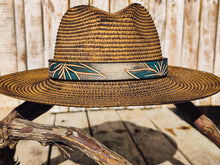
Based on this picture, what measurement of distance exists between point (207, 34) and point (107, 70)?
1.96 m

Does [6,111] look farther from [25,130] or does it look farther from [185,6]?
[185,6]

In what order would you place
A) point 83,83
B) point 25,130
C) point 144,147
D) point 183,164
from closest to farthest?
point 25,130, point 83,83, point 183,164, point 144,147

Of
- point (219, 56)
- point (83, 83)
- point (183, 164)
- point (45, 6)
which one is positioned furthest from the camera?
point (219, 56)

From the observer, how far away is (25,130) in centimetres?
94

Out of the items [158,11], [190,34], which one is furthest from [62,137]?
[190,34]

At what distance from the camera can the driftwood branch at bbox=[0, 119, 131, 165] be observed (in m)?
0.85

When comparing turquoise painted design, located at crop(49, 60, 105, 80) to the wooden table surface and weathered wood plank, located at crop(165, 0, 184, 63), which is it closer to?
the wooden table surface

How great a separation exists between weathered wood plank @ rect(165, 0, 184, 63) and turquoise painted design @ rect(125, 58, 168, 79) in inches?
62.0

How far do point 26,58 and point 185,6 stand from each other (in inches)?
67.0

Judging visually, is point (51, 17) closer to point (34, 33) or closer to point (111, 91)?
point (34, 33)

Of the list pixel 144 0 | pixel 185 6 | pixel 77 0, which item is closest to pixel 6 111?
pixel 77 0

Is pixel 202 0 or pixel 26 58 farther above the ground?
pixel 202 0

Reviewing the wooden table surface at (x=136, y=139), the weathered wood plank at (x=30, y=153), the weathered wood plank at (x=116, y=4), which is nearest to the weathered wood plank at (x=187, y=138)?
the wooden table surface at (x=136, y=139)

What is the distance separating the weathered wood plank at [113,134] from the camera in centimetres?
180
